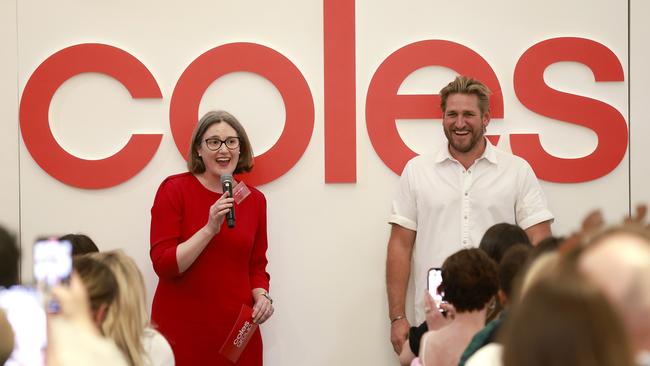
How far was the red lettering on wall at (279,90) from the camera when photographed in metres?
4.84

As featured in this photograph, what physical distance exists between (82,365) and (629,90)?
3.48 metres

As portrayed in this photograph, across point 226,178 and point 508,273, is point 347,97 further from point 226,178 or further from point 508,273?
point 508,273

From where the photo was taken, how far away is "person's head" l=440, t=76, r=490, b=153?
454 centimetres

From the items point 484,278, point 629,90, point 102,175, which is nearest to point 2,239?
point 484,278

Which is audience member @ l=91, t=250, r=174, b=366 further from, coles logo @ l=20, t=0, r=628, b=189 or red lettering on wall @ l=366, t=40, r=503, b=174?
red lettering on wall @ l=366, t=40, r=503, b=174

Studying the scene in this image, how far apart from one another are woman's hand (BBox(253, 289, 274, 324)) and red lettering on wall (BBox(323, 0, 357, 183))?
0.75m

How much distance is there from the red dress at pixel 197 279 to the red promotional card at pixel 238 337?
0.11 ft

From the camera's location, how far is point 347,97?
4832mm

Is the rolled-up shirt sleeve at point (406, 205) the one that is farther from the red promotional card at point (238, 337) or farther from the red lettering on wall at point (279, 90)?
the red promotional card at point (238, 337)

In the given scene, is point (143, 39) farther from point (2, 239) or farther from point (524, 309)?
point (524, 309)

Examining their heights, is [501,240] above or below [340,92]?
below

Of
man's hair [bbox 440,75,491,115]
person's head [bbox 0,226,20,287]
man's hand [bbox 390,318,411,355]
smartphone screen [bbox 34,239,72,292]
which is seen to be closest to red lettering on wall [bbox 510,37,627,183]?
man's hair [bbox 440,75,491,115]

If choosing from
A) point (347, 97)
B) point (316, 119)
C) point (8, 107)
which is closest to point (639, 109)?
point (347, 97)

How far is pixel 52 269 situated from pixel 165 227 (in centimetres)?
153
